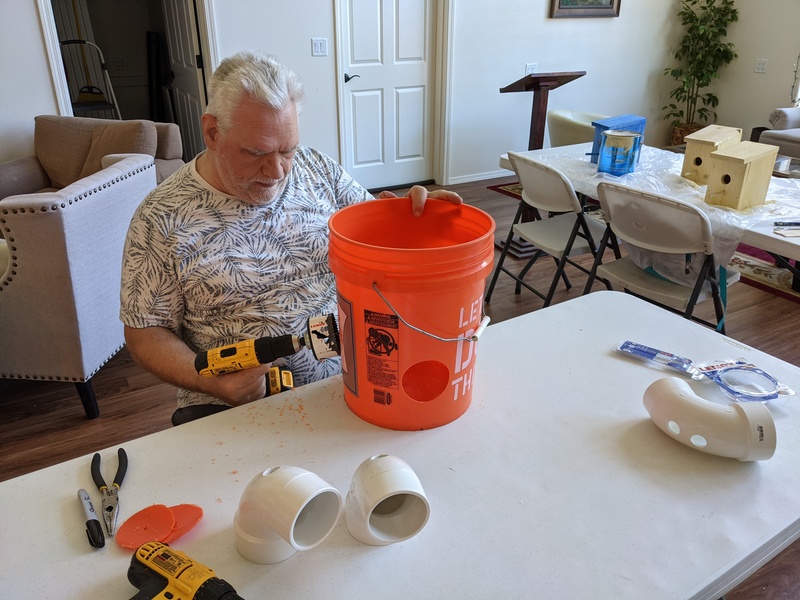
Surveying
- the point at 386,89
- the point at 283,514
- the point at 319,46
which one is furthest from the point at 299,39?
the point at 283,514

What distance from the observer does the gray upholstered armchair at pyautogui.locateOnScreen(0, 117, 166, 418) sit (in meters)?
1.89

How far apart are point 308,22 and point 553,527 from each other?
4.05m

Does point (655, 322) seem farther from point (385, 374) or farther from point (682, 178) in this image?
point (682, 178)

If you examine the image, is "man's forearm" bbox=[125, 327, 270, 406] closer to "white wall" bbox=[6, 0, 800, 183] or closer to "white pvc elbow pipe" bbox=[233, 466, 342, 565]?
"white pvc elbow pipe" bbox=[233, 466, 342, 565]

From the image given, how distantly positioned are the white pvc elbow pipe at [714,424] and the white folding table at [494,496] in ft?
0.08

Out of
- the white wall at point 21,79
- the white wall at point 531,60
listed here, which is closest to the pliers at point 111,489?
the white wall at point 21,79

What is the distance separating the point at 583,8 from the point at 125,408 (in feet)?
15.9

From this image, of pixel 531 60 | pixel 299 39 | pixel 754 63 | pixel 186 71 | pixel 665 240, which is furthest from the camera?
pixel 754 63

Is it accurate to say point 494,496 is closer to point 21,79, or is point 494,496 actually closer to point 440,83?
point 21,79

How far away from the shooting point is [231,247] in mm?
1185

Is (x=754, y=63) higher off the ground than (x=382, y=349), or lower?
higher

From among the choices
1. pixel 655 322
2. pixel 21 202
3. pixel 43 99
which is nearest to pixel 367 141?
pixel 43 99

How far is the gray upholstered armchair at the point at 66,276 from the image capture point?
189cm

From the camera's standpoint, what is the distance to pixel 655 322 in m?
1.19
